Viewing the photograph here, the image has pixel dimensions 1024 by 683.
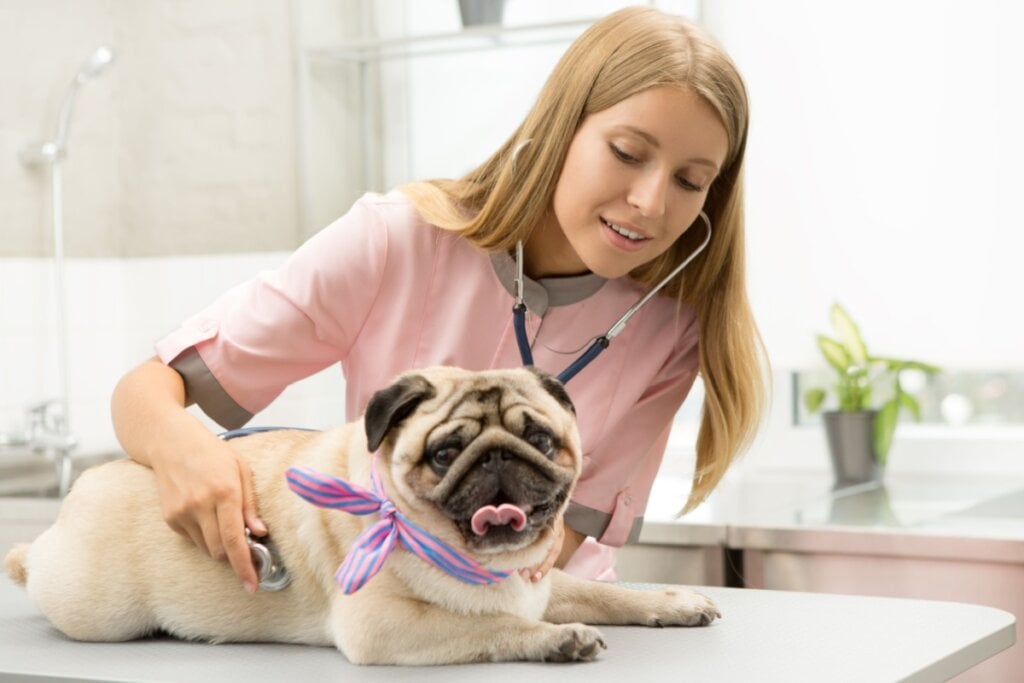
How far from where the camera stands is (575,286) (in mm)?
1588

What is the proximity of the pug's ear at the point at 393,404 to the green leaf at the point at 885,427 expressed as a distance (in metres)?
1.90

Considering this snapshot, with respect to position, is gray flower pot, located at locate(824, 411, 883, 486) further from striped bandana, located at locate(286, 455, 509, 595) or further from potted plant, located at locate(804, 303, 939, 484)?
striped bandana, located at locate(286, 455, 509, 595)

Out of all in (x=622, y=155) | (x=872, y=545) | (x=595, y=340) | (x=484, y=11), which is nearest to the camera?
(x=622, y=155)

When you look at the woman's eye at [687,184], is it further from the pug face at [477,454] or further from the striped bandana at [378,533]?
the striped bandana at [378,533]

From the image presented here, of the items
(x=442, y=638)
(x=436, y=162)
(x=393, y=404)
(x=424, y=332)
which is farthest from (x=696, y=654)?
(x=436, y=162)

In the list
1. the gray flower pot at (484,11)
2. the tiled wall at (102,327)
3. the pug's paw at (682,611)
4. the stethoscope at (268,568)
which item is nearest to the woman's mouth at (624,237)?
the pug's paw at (682,611)

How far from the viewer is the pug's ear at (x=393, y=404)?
1.12 meters

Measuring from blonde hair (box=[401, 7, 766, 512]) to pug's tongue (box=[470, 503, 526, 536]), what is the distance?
480 mm

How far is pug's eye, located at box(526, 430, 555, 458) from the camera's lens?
1.14 metres

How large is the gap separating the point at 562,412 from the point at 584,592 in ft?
0.79

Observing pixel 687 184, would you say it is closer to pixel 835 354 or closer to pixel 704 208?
pixel 704 208

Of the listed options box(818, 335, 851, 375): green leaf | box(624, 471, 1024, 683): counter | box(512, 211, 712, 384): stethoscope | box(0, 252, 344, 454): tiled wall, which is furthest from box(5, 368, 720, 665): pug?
box(0, 252, 344, 454): tiled wall

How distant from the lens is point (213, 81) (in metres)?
3.50

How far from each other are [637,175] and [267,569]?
54 cm
